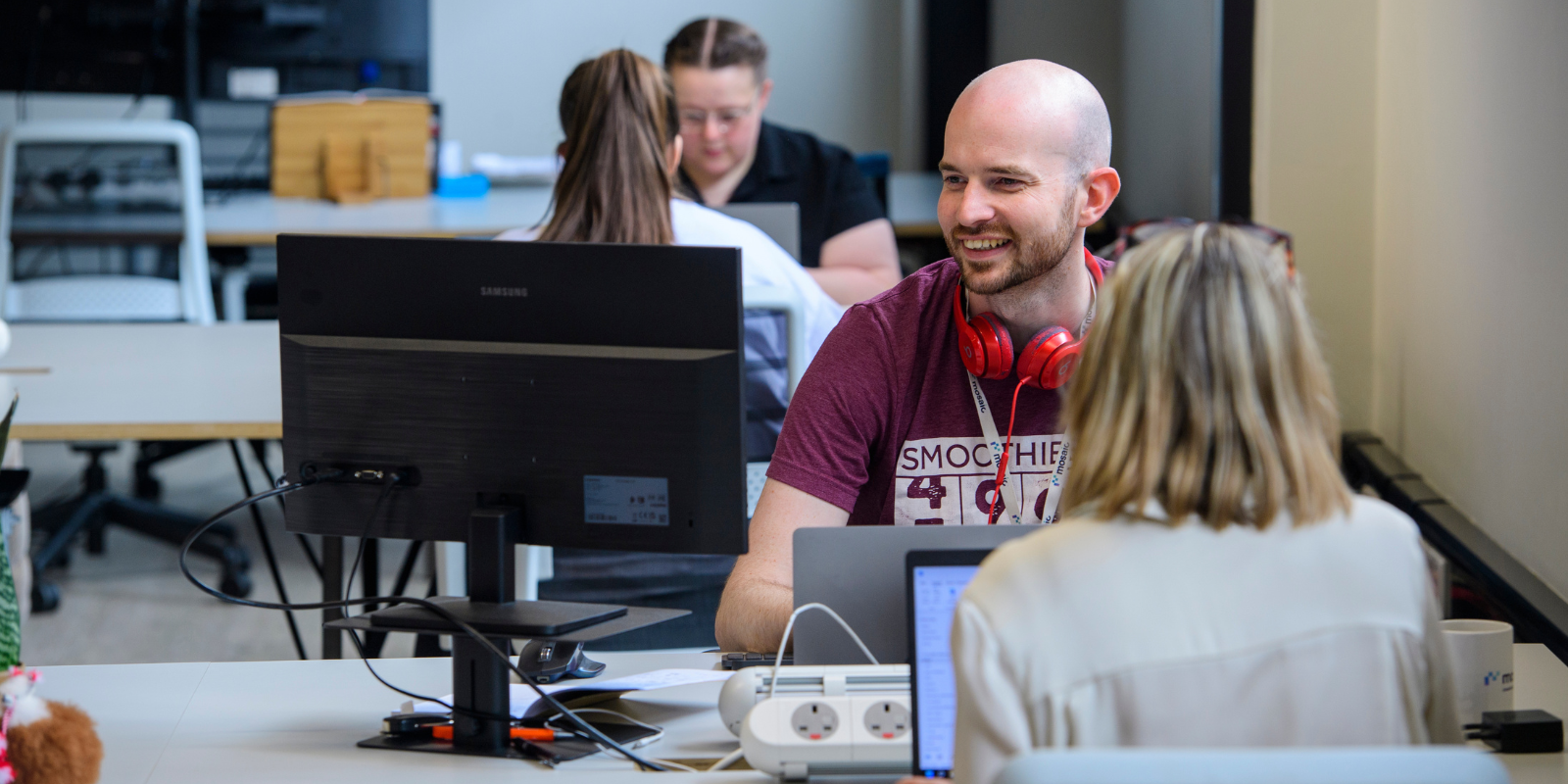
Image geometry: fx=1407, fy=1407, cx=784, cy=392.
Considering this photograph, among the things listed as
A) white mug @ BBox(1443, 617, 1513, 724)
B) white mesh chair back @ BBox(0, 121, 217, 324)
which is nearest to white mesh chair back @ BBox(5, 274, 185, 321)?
white mesh chair back @ BBox(0, 121, 217, 324)

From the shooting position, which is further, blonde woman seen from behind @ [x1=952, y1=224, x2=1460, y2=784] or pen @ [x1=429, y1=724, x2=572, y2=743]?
pen @ [x1=429, y1=724, x2=572, y2=743]

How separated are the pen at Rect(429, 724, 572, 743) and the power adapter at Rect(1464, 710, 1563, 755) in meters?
0.81

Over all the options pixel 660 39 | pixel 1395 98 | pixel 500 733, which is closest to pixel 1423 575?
pixel 500 733

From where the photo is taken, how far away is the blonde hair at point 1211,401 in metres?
0.82

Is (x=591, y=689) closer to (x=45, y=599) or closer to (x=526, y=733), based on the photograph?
(x=526, y=733)

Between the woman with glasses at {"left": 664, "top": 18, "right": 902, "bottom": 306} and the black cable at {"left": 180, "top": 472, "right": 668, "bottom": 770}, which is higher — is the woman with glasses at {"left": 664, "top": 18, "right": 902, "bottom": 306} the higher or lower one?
the higher one

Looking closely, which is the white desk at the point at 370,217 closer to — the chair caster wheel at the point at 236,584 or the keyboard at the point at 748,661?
the chair caster wheel at the point at 236,584

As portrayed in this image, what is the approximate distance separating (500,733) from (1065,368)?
67 cm

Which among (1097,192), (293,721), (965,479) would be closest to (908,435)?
(965,479)

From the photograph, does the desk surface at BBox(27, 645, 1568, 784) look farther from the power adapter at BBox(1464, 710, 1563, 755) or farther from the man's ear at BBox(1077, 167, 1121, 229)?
the man's ear at BBox(1077, 167, 1121, 229)

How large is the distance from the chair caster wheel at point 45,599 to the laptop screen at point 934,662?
2952mm

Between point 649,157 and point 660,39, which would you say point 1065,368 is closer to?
point 649,157

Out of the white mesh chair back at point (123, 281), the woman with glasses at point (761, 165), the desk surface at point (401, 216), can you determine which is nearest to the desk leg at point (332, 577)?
the woman with glasses at point (761, 165)

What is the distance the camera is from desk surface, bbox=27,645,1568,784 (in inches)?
48.0
